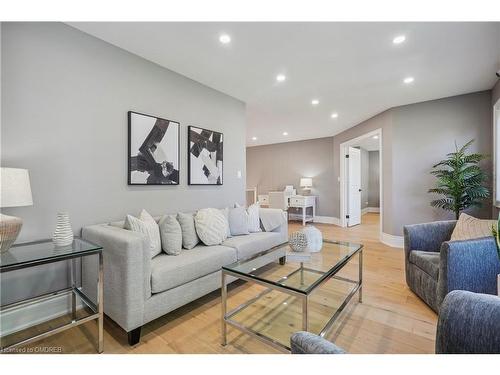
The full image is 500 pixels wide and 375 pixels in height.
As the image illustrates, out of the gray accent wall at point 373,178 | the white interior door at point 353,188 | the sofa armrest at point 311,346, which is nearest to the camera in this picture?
the sofa armrest at point 311,346

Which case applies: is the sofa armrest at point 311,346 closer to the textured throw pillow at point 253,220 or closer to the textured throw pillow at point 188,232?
the textured throw pillow at point 188,232

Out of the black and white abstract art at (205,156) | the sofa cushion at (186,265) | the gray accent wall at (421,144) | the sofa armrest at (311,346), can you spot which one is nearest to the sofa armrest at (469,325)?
the sofa armrest at (311,346)

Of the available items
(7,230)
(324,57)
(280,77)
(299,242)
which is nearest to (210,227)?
(299,242)

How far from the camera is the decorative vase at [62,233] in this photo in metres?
1.62

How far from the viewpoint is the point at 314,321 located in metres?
1.85

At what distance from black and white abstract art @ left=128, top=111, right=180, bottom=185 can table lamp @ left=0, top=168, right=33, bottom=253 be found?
91 centimetres

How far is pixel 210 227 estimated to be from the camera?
2424mm

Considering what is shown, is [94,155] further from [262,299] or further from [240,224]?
[262,299]

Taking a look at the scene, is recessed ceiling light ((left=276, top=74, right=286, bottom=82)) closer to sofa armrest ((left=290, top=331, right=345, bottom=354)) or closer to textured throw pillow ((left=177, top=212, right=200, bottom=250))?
textured throw pillow ((left=177, top=212, right=200, bottom=250))

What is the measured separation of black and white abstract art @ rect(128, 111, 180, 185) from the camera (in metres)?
2.37

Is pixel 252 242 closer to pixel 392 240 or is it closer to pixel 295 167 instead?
pixel 392 240

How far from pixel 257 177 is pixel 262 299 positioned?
5.79m

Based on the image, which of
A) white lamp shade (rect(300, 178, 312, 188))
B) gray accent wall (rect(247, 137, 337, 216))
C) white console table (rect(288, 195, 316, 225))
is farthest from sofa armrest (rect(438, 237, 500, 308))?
white lamp shade (rect(300, 178, 312, 188))

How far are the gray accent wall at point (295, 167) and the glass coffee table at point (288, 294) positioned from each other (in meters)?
4.29
